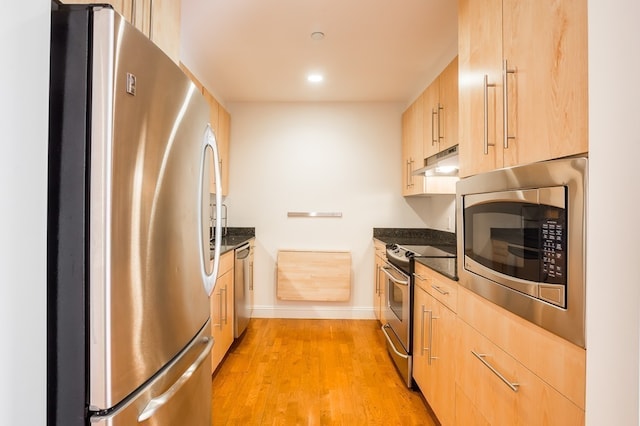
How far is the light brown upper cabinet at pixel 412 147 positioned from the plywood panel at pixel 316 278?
3.57 ft

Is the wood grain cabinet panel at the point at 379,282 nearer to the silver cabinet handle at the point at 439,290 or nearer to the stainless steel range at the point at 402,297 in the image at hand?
the stainless steel range at the point at 402,297

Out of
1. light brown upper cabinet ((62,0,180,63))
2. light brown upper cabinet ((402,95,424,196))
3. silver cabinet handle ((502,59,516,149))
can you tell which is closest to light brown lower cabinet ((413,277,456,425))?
silver cabinet handle ((502,59,516,149))

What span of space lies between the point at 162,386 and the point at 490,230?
49.2 inches

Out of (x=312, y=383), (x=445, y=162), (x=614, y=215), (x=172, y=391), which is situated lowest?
(x=312, y=383)

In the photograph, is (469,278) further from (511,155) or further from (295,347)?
(295,347)

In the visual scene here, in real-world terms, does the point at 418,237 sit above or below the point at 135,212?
below

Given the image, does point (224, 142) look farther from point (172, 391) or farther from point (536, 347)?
point (536, 347)

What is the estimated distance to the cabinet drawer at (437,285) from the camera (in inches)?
62.9

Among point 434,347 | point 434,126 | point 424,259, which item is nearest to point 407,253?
point 424,259

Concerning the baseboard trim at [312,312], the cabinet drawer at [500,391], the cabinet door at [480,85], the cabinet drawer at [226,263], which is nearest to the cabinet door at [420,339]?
the cabinet drawer at [500,391]

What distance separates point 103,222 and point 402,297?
1.99 m

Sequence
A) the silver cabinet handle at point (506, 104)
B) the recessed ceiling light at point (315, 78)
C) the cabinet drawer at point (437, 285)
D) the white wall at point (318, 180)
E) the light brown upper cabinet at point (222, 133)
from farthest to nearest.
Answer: the white wall at point (318, 180) → the light brown upper cabinet at point (222, 133) → the recessed ceiling light at point (315, 78) → the cabinet drawer at point (437, 285) → the silver cabinet handle at point (506, 104)

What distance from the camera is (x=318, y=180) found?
385cm

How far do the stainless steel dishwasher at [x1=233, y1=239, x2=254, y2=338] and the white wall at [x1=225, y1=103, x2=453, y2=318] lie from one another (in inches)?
19.5
